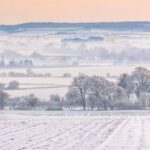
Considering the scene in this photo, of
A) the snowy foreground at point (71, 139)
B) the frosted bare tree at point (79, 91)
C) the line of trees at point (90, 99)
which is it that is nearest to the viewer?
the snowy foreground at point (71, 139)

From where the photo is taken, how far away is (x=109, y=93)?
87.7m

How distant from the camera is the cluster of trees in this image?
8156 cm

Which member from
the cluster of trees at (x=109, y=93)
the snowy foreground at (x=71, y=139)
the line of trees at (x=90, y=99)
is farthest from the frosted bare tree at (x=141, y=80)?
the snowy foreground at (x=71, y=139)

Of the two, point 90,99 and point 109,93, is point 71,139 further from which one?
point 109,93


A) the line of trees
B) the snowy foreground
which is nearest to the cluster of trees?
the line of trees

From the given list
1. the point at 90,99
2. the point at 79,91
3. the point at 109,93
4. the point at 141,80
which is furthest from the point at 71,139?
the point at 141,80

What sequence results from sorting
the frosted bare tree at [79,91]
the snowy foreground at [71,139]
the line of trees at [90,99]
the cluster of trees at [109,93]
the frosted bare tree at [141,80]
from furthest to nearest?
the frosted bare tree at [141,80] < the frosted bare tree at [79,91] < the cluster of trees at [109,93] < the line of trees at [90,99] < the snowy foreground at [71,139]

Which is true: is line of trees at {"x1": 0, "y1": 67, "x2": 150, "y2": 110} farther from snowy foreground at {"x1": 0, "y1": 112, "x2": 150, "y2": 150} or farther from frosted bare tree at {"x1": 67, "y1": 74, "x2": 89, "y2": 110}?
snowy foreground at {"x1": 0, "y1": 112, "x2": 150, "y2": 150}

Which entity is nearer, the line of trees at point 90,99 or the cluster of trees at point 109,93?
the line of trees at point 90,99

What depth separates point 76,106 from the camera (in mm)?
84812

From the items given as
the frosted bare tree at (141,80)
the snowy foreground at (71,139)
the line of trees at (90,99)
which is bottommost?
the snowy foreground at (71,139)

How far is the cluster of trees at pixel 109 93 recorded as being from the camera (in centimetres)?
8156

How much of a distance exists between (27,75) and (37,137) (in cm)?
11334

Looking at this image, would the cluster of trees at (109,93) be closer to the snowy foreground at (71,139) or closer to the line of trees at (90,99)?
the line of trees at (90,99)
